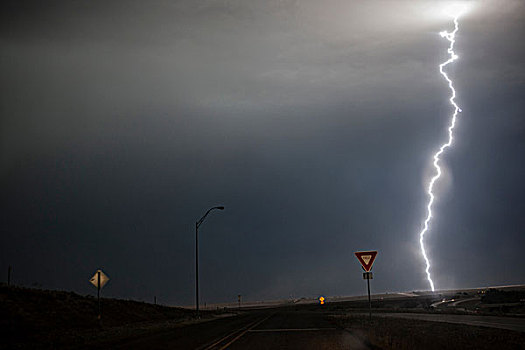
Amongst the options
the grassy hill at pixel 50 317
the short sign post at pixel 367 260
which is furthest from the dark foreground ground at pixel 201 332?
the short sign post at pixel 367 260

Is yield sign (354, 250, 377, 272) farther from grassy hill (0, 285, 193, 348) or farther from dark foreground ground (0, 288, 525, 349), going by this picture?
grassy hill (0, 285, 193, 348)

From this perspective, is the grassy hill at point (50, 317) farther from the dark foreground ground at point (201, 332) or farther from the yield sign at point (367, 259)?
the yield sign at point (367, 259)

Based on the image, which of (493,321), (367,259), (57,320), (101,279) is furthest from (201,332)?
(493,321)

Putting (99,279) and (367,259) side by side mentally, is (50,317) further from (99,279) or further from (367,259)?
(367,259)

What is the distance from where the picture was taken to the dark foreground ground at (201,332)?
55.2 feet

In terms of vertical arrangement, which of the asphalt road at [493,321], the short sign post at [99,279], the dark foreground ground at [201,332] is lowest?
the asphalt road at [493,321]

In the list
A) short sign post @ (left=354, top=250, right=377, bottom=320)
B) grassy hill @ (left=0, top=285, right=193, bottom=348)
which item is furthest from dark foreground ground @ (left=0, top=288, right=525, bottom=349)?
short sign post @ (left=354, top=250, right=377, bottom=320)

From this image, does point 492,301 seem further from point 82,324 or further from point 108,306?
point 82,324

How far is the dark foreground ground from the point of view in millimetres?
16837

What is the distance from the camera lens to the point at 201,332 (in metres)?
25.5

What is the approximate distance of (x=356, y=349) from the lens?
1489 cm

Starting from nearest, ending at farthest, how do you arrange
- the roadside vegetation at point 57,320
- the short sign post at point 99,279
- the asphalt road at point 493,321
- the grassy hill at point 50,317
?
the roadside vegetation at point 57,320
the grassy hill at point 50,317
the asphalt road at point 493,321
the short sign post at point 99,279

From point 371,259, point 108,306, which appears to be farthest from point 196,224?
Result: point 371,259

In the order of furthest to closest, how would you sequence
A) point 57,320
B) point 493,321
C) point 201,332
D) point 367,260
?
point 57,320 → point 493,321 → point 201,332 → point 367,260
